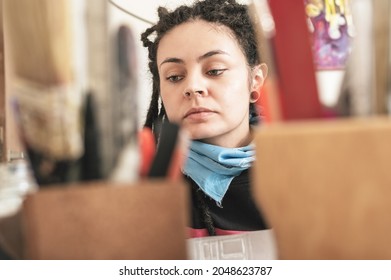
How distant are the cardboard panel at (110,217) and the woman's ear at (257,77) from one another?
199mm

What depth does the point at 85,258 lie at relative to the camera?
456 millimetres

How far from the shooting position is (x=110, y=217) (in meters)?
0.44

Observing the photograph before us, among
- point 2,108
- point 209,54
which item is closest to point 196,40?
point 209,54

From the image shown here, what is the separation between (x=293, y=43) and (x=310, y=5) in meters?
0.10

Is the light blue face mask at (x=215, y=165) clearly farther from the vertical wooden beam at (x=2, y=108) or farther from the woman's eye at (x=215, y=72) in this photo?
the vertical wooden beam at (x=2, y=108)


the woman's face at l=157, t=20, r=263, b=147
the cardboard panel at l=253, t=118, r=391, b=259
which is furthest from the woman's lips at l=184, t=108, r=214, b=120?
the cardboard panel at l=253, t=118, r=391, b=259

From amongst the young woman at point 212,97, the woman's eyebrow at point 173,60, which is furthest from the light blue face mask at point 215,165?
the woman's eyebrow at point 173,60

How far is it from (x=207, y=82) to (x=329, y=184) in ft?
0.72

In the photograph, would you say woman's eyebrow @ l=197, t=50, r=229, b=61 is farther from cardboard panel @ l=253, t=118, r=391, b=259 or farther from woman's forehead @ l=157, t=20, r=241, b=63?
cardboard panel @ l=253, t=118, r=391, b=259

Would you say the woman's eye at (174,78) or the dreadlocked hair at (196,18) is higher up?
the dreadlocked hair at (196,18)

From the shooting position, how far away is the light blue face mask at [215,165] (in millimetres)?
562

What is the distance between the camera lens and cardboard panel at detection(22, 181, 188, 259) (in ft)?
1.42
